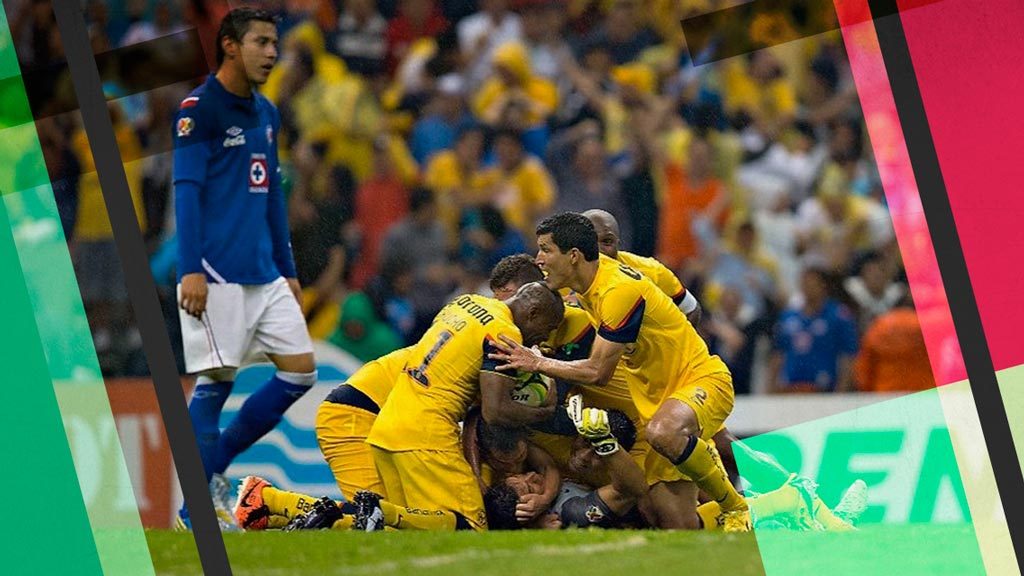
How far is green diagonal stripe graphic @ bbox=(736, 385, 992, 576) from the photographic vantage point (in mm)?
3598

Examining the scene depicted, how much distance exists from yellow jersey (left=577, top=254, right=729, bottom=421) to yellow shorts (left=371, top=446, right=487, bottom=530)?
1.77ft

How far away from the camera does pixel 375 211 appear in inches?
158

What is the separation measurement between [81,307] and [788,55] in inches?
84.7

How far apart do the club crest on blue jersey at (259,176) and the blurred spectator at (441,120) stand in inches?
17.6

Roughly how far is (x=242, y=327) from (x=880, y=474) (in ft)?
6.11

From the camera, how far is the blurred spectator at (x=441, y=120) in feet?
13.0

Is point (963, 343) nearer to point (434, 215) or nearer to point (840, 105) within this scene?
point (840, 105)

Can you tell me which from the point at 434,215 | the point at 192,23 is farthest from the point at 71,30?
the point at 434,215

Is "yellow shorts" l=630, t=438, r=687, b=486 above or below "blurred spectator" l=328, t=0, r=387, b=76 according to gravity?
below

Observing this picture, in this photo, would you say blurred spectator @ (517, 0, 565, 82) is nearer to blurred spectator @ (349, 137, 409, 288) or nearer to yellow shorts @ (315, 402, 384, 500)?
blurred spectator @ (349, 137, 409, 288)

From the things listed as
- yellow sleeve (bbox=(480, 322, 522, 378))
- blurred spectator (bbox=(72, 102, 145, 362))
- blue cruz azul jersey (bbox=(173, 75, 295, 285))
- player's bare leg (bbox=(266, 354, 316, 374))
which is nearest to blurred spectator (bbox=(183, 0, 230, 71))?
blue cruz azul jersey (bbox=(173, 75, 295, 285))

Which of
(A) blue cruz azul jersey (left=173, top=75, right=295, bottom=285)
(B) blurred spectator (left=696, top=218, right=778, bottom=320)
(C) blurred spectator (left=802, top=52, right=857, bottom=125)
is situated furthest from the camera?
(A) blue cruz azul jersey (left=173, top=75, right=295, bottom=285)

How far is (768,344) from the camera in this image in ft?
12.8

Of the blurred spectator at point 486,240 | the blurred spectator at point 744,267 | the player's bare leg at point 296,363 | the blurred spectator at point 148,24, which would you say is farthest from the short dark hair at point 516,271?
the blurred spectator at point 148,24
